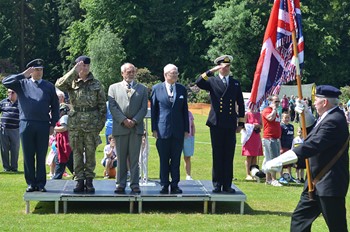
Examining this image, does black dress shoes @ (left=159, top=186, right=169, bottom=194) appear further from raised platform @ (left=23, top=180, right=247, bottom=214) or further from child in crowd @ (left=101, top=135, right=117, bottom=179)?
child in crowd @ (left=101, top=135, right=117, bottom=179)

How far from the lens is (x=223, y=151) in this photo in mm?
11234

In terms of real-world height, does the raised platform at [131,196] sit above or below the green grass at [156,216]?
above

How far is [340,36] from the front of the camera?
63.8 m

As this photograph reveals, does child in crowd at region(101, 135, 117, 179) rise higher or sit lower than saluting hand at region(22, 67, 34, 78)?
lower

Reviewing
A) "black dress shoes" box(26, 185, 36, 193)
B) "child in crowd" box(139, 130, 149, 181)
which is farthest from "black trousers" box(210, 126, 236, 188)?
"black dress shoes" box(26, 185, 36, 193)

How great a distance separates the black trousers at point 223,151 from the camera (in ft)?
36.8

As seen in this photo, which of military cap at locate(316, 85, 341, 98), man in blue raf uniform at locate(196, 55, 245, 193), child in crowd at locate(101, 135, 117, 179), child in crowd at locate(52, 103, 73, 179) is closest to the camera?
military cap at locate(316, 85, 341, 98)

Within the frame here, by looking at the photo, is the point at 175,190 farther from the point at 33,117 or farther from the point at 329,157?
the point at 329,157

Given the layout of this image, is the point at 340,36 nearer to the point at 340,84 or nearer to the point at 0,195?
the point at 340,84

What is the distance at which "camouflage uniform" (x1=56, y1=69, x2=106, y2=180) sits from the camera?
35.5 feet

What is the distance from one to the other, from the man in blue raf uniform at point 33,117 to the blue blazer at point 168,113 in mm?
1747

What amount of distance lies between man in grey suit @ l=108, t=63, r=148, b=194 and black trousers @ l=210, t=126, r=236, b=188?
4.09ft

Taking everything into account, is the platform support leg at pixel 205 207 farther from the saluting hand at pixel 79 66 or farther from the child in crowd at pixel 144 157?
the saluting hand at pixel 79 66

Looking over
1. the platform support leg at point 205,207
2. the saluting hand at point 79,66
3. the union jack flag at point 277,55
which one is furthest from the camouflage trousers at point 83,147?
the union jack flag at point 277,55
